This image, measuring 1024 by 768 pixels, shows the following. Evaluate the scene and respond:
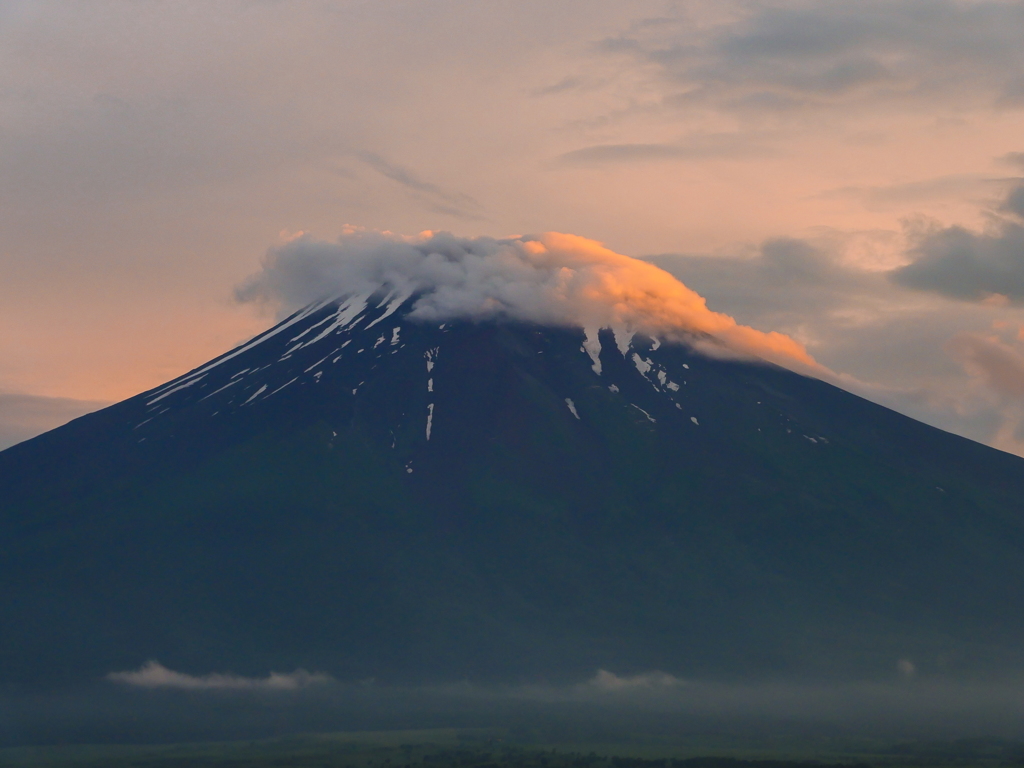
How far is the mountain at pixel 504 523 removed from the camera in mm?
150000

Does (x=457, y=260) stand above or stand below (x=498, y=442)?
above

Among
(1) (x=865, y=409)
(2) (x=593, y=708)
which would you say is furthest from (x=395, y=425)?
(1) (x=865, y=409)

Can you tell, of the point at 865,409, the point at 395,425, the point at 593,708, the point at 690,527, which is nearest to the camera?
the point at 593,708

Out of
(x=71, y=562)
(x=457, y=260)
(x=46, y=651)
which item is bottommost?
(x=46, y=651)

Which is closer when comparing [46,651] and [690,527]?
[46,651]

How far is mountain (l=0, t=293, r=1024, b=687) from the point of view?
150 meters

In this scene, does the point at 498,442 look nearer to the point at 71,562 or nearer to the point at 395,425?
the point at 395,425

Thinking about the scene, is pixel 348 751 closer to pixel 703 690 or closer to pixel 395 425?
pixel 703 690

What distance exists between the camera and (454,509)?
166 m

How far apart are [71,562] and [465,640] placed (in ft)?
157

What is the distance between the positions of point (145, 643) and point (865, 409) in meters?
103

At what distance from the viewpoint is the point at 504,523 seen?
16438cm

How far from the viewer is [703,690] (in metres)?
148

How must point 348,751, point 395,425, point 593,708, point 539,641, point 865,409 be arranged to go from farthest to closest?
point 865,409
point 395,425
point 539,641
point 593,708
point 348,751
